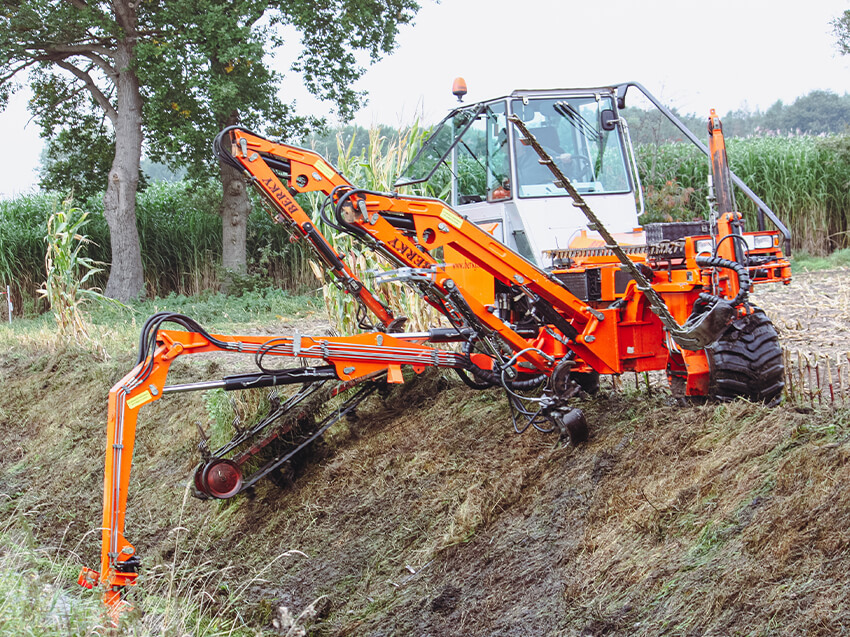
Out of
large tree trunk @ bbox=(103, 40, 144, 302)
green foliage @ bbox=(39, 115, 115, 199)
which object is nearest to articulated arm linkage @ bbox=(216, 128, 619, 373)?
large tree trunk @ bbox=(103, 40, 144, 302)

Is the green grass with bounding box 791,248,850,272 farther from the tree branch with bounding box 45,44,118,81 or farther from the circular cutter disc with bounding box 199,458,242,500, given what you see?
the tree branch with bounding box 45,44,118,81

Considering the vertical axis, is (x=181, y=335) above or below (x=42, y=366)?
above

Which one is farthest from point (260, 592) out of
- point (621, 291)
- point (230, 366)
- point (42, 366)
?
point (42, 366)

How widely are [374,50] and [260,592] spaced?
13.5 metres

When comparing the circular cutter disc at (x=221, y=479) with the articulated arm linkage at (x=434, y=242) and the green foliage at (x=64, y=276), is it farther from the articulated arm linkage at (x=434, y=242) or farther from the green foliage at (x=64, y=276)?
the green foliage at (x=64, y=276)

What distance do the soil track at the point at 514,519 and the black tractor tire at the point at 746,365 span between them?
1.10ft

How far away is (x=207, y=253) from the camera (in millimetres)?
17641

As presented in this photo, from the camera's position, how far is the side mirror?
6.72m

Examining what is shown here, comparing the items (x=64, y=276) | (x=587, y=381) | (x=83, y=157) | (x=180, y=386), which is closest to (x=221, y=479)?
(x=180, y=386)

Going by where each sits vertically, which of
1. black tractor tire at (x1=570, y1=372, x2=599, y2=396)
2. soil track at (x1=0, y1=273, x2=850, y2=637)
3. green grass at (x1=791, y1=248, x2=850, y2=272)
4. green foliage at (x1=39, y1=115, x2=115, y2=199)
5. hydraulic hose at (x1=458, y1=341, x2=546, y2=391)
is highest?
green foliage at (x1=39, y1=115, x2=115, y2=199)

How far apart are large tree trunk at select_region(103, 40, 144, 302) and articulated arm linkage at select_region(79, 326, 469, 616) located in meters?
12.0

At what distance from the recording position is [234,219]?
53.9 feet

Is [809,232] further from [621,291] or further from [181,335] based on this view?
[181,335]

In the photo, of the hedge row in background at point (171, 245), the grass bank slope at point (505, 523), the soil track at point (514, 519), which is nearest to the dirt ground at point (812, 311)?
the soil track at point (514, 519)
